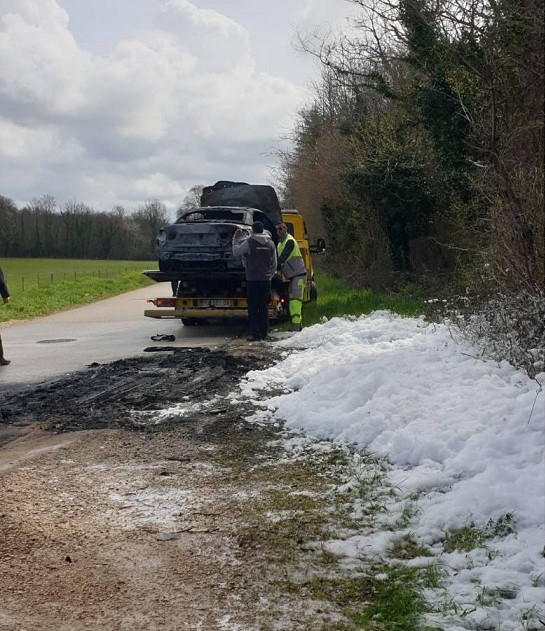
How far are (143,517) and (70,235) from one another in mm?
89829

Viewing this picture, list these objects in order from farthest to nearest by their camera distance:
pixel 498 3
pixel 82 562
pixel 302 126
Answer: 1. pixel 302 126
2. pixel 498 3
3. pixel 82 562

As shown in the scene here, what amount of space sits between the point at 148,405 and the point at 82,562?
3455 millimetres

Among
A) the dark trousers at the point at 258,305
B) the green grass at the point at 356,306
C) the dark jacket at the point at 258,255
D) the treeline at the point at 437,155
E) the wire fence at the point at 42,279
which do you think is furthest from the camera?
the wire fence at the point at 42,279

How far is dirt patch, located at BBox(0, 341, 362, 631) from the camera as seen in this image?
3188mm

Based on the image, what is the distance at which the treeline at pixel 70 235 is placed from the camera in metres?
86.8

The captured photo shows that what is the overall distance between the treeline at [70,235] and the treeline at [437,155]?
60.7 m

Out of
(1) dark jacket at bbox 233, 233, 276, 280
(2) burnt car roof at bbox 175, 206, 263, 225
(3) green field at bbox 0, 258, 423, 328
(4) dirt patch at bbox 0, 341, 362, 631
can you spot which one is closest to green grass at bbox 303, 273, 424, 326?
(3) green field at bbox 0, 258, 423, 328

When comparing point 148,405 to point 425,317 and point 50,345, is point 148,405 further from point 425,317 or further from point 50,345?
point 50,345

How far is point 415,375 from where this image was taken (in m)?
6.40

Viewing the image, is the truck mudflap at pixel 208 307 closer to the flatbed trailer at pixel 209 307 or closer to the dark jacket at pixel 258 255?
the flatbed trailer at pixel 209 307

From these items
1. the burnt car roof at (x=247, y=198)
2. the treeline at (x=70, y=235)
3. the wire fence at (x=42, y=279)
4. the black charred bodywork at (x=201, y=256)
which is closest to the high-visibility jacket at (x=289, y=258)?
the black charred bodywork at (x=201, y=256)

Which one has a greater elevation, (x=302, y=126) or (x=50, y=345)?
(x=302, y=126)

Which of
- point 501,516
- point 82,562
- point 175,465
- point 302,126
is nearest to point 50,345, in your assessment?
point 175,465

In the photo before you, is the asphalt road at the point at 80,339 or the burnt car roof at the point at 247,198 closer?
the asphalt road at the point at 80,339
